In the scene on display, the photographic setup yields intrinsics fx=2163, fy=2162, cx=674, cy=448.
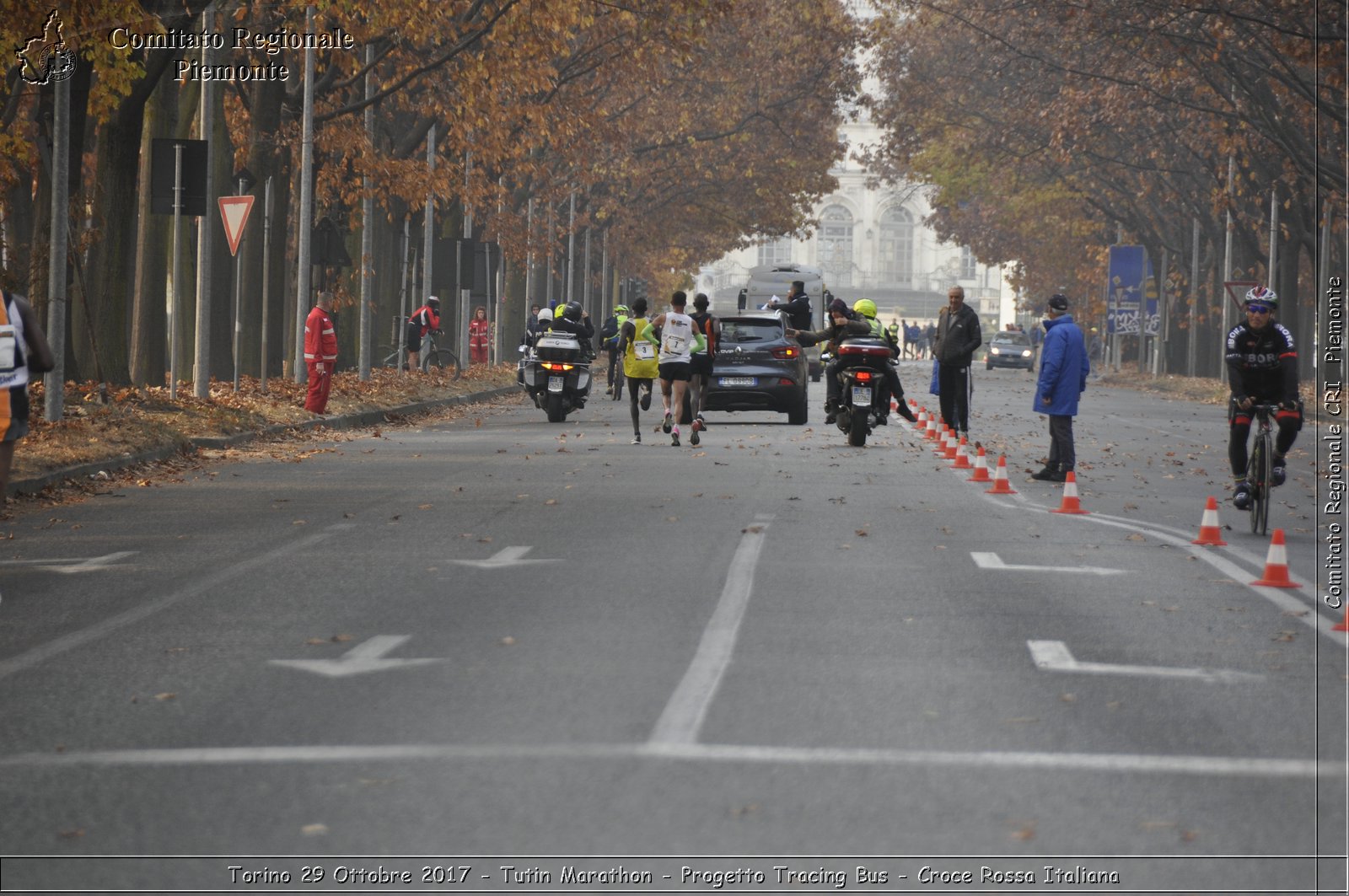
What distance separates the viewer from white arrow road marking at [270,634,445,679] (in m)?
8.85

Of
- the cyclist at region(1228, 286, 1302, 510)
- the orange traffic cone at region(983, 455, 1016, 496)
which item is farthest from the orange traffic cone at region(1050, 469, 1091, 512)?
the orange traffic cone at region(983, 455, 1016, 496)

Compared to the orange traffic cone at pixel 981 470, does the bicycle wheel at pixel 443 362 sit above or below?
above

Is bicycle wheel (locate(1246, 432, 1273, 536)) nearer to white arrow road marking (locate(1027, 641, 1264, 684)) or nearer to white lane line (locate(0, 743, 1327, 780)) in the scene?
white arrow road marking (locate(1027, 641, 1264, 684))

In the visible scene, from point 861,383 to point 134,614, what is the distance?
51.3 feet

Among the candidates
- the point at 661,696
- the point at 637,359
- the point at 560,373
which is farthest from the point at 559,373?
the point at 661,696

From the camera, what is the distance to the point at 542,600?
11008 mm

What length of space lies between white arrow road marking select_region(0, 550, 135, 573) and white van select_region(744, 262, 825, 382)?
51.9 m

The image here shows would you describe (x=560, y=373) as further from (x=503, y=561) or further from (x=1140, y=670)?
(x=1140, y=670)

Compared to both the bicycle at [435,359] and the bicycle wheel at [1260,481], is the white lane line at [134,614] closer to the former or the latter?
the bicycle wheel at [1260,481]

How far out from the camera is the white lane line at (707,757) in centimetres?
703

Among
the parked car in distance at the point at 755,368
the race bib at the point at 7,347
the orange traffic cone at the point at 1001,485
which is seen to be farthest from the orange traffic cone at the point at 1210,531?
the parked car in distance at the point at 755,368

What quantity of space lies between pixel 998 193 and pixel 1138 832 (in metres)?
63.1

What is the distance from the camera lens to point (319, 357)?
28719 millimetres

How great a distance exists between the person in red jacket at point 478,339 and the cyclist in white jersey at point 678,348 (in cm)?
3041
